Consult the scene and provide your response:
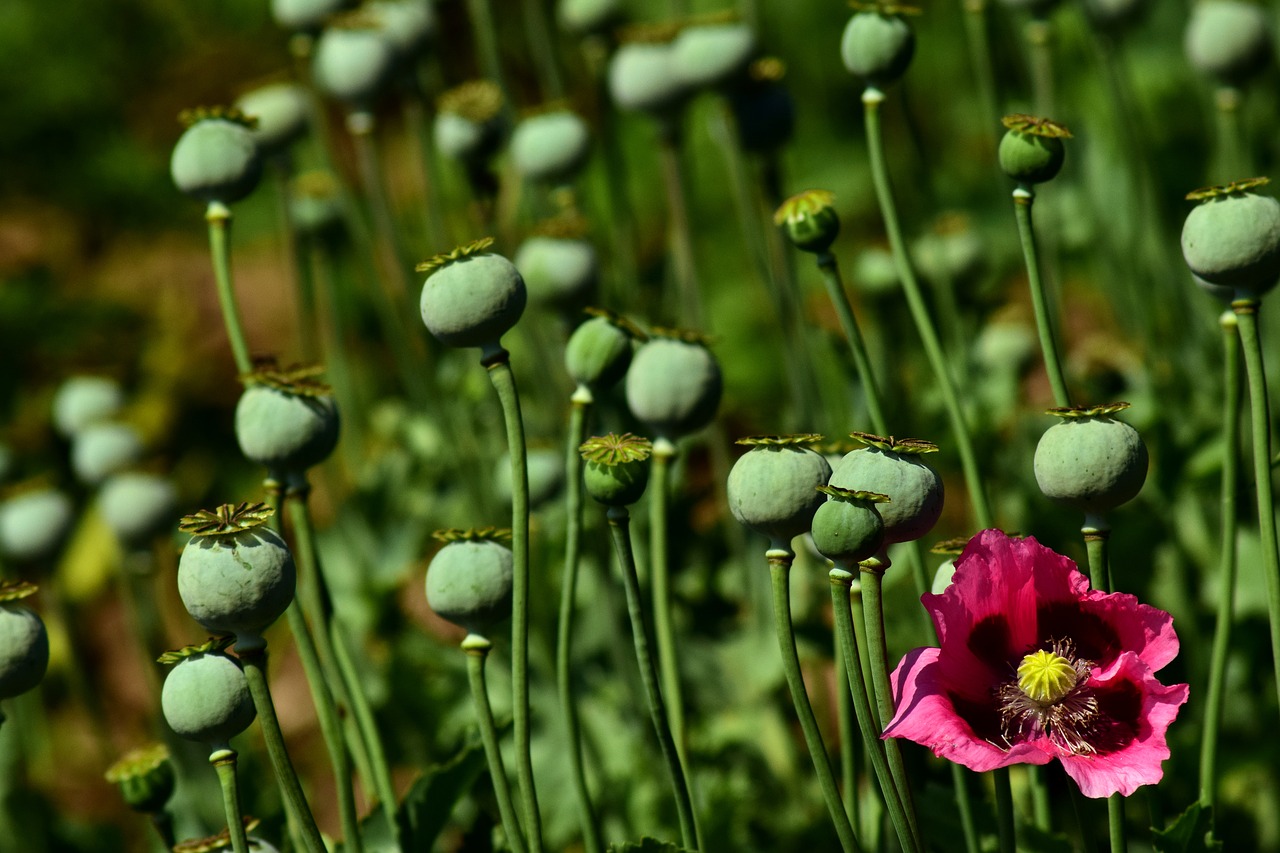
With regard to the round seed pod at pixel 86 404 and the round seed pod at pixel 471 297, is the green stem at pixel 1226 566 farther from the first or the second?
the round seed pod at pixel 86 404

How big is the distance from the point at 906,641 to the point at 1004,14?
37.6 inches

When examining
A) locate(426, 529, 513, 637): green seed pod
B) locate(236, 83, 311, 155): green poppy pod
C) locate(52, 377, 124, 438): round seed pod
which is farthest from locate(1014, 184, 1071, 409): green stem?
locate(52, 377, 124, 438): round seed pod

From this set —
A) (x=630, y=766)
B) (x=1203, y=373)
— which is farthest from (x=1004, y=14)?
(x=630, y=766)

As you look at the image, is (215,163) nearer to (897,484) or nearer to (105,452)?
(897,484)

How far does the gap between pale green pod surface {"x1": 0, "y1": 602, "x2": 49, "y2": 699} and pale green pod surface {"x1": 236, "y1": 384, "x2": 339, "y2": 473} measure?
0.13m

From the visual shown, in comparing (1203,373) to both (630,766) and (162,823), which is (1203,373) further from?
(162,823)

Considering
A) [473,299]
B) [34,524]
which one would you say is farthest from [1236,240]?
[34,524]

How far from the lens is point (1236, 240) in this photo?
58 cm

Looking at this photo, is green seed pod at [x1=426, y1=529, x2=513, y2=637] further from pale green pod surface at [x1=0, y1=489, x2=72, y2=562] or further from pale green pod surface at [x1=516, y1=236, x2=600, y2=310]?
pale green pod surface at [x1=0, y1=489, x2=72, y2=562]

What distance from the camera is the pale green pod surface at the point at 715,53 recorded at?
3.39 feet

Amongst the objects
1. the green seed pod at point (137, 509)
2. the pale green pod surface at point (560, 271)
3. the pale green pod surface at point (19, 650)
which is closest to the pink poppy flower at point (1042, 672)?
the pale green pod surface at point (19, 650)

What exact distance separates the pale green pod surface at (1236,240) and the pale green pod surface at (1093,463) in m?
0.09

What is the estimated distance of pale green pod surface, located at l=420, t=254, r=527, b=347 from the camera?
60 cm

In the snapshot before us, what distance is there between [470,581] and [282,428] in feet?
0.44
